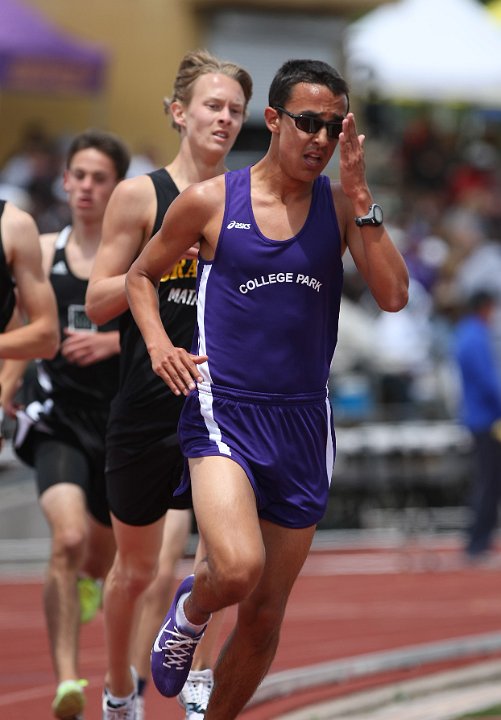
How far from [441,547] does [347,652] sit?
248 inches

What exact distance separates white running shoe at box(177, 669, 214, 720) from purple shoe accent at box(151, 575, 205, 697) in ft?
2.12

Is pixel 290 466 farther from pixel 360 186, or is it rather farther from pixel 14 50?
pixel 14 50

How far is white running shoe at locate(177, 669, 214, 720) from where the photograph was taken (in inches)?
269

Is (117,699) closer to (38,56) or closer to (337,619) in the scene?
(337,619)

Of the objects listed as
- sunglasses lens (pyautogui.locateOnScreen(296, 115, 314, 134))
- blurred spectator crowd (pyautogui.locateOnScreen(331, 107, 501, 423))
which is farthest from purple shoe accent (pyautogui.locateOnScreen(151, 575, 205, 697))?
blurred spectator crowd (pyautogui.locateOnScreen(331, 107, 501, 423))

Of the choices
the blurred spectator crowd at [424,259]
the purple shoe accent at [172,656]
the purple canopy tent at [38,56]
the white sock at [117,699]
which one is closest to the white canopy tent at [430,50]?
the blurred spectator crowd at [424,259]

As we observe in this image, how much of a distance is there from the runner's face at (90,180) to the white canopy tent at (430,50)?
54.9ft

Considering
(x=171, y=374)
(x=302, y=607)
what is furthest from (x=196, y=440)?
(x=302, y=607)

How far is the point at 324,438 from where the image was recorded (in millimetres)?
6211

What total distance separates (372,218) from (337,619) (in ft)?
21.7

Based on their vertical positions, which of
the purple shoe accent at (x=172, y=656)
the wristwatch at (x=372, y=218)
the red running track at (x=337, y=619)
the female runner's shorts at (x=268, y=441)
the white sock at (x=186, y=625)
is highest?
the wristwatch at (x=372, y=218)

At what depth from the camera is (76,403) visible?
8.22 m

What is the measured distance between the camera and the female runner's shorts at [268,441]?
598 cm

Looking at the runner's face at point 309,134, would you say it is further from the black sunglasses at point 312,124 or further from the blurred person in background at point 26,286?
the blurred person in background at point 26,286
